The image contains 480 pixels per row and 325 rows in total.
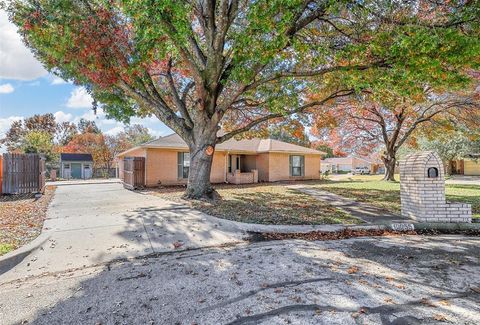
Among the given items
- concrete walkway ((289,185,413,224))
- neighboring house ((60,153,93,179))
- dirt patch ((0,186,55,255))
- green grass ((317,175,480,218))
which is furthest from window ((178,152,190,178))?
neighboring house ((60,153,93,179))

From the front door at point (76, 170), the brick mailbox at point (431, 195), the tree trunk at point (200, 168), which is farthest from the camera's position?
the front door at point (76, 170)

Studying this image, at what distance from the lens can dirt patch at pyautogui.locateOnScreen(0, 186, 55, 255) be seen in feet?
15.6

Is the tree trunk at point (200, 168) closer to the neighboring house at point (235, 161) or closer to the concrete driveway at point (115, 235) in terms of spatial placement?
the concrete driveway at point (115, 235)

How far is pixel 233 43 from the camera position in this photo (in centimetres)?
838

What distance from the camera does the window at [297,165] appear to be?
22125mm

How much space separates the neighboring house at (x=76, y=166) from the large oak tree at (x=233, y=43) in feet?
88.2

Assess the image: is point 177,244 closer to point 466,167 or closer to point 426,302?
point 426,302

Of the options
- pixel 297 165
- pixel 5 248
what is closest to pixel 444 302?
pixel 5 248

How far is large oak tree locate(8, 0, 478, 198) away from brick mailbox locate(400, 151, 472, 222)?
234cm

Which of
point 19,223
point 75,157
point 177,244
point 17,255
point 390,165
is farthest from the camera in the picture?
point 75,157

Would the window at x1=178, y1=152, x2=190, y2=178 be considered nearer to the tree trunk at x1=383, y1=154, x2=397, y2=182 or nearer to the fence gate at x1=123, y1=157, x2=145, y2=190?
the fence gate at x1=123, y1=157, x2=145, y2=190

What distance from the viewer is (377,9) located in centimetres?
688

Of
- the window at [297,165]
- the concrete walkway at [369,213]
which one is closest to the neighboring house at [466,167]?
the window at [297,165]

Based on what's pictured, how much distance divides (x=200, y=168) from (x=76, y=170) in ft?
99.6
